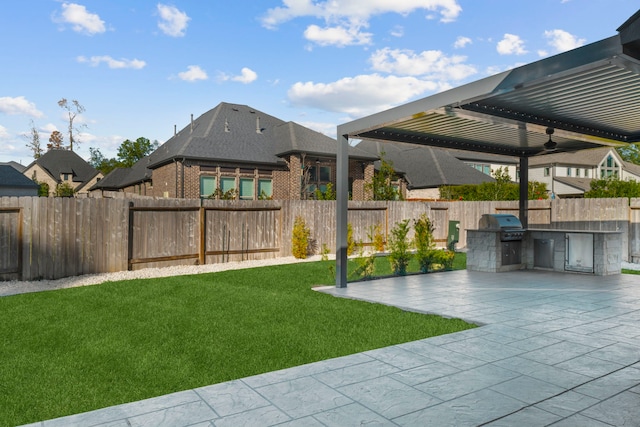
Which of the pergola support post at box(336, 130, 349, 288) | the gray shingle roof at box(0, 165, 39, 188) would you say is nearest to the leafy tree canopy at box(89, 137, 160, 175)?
the gray shingle roof at box(0, 165, 39, 188)

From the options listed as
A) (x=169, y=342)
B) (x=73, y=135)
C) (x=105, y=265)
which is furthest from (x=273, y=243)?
(x=73, y=135)

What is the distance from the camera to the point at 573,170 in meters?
44.9

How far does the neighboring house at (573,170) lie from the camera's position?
41.6m

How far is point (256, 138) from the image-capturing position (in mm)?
26922

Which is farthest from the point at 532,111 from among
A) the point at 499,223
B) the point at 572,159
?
the point at 572,159

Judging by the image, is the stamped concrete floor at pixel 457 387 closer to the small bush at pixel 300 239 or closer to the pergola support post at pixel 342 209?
the pergola support post at pixel 342 209

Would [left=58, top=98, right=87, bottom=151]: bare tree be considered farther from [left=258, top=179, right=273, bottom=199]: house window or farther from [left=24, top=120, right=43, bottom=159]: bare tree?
[left=258, top=179, right=273, bottom=199]: house window

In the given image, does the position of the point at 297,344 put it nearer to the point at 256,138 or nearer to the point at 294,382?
the point at 294,382

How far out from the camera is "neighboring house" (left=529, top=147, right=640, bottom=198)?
41.6m

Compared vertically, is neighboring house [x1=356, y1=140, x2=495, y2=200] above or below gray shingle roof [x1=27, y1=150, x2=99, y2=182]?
below

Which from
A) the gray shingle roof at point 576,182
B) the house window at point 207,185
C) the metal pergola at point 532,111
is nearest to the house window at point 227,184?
the house window at point 207,185

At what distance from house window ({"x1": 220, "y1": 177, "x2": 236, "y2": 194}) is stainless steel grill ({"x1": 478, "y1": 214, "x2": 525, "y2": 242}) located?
1569 centimetres

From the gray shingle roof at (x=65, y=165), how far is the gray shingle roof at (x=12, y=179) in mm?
28896

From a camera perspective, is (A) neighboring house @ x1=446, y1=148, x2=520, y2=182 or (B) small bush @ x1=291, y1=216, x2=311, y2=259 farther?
(A) neighboring house @ x1=446, y1=148, x2=520, y2=182
